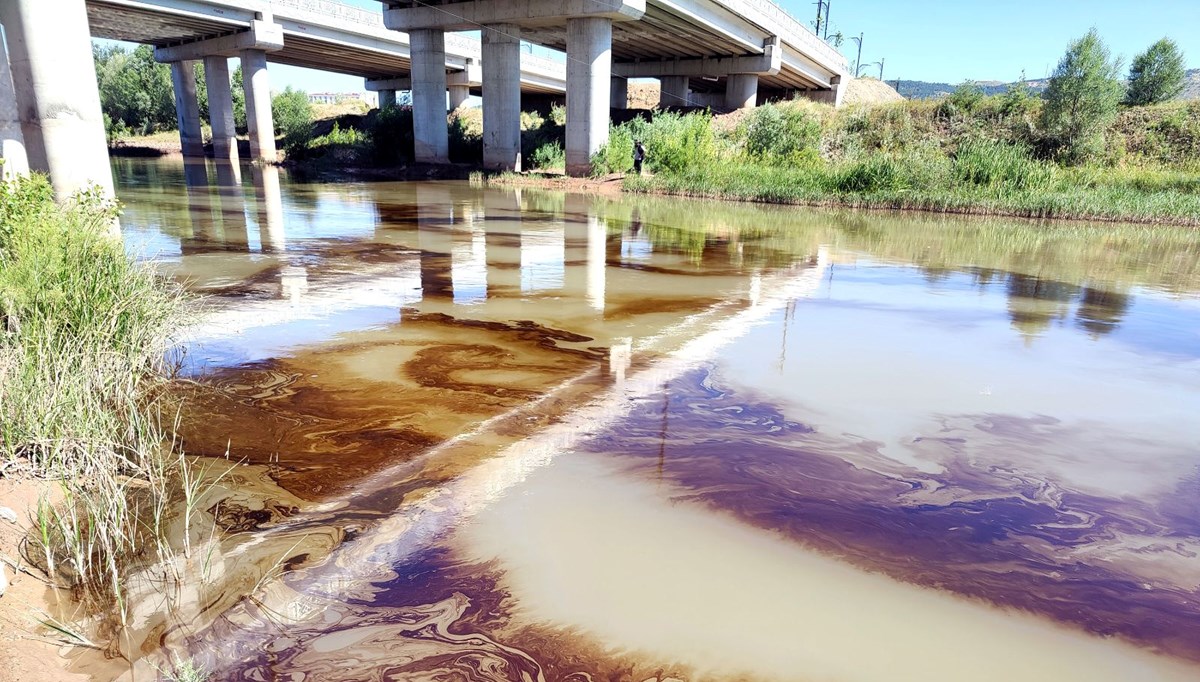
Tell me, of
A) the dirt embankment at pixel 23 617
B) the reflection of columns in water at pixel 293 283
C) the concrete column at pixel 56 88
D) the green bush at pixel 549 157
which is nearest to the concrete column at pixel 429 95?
the green bush at pixel 549 157

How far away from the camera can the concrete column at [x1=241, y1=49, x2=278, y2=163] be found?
37.9 m

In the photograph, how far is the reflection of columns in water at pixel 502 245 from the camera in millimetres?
8383

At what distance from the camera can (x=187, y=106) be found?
43.4 m

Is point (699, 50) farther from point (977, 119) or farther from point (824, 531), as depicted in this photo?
point (824, 531)

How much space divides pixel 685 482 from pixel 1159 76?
46.4 m

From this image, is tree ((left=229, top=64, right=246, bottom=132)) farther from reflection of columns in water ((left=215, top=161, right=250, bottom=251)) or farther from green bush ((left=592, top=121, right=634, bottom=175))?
green bush ((left=592, top=121, right=634, bottom=175))

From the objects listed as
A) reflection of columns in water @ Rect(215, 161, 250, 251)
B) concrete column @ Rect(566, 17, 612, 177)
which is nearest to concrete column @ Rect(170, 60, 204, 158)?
reflection of columns in water @ Rect(215, 161, 250, 251)

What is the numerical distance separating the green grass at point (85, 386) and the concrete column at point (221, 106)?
41303mm

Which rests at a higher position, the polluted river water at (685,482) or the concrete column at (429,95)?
the concrete column at (429,95)

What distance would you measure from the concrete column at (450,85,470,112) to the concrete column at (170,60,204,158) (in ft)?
63.1

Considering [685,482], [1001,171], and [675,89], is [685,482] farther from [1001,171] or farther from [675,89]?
[675,89]

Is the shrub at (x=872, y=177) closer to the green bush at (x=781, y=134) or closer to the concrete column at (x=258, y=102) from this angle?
the green bush at (x=781, y=134)

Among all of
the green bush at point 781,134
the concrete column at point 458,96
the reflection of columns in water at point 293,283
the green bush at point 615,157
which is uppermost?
the concrete column at point 458,96

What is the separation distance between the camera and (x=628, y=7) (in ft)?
81.4
